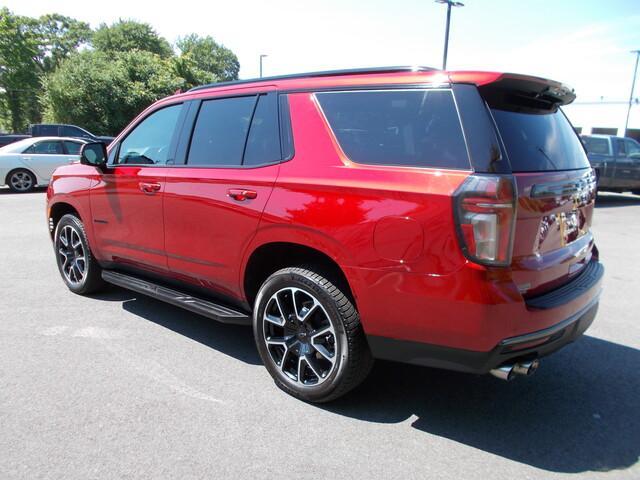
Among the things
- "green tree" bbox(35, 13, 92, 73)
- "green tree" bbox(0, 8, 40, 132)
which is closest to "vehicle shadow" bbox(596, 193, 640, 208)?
"green tree" bbox(0, 8, 40, 132)

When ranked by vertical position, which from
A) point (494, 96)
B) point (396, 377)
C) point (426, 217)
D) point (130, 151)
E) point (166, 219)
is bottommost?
point (396, 377)

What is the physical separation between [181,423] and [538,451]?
1943 millimetres

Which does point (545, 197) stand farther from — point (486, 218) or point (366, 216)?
point (366, 216)

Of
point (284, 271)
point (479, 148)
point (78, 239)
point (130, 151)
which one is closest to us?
point (479, 148)

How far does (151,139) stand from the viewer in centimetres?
420

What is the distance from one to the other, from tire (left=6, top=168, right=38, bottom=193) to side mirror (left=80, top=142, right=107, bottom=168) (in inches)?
437

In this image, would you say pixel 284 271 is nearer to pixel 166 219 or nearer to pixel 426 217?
pixel 426 217

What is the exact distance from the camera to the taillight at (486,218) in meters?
2.28

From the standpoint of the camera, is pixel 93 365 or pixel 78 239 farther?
pixel 78 239

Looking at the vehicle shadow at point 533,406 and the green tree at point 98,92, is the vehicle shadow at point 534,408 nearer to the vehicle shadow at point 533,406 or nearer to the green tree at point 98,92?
the vehicle shadow at point 533,406

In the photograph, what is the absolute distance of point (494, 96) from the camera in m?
2.51

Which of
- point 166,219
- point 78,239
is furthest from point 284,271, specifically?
point 78,239

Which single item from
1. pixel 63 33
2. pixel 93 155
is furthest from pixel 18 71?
pixel 93 155

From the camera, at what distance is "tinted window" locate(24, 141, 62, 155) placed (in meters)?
13.8
